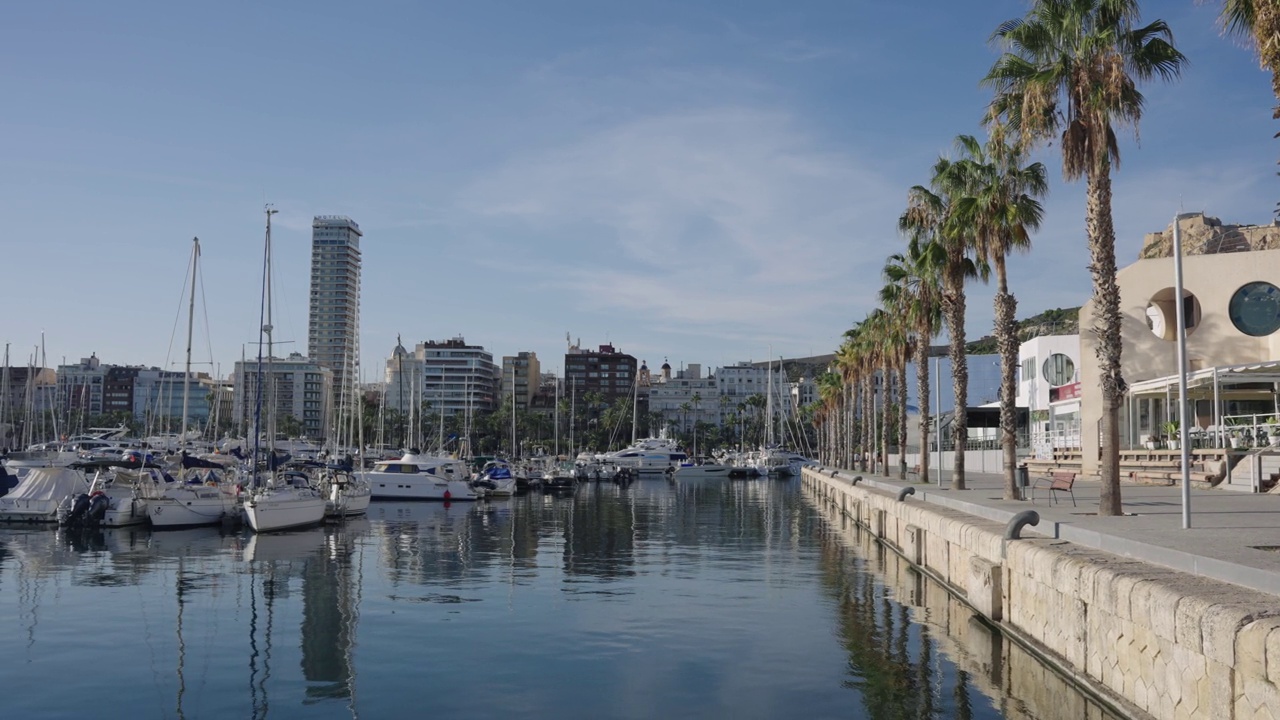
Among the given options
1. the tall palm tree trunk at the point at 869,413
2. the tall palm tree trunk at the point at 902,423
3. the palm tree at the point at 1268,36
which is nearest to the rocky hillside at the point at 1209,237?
the tall palm tree trunk at the point at 869,413

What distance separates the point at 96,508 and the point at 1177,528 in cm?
3927

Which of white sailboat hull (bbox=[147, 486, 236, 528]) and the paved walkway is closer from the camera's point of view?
the paved walkway

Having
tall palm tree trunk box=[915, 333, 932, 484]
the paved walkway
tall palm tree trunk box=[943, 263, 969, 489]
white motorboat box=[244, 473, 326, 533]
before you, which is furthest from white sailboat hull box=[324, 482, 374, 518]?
tall palm tree trunk box=[943, 263, 969, 489]

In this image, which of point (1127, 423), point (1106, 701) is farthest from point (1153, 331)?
point (1106, 701)

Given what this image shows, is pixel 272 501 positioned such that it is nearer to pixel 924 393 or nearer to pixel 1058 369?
pixel 924 393

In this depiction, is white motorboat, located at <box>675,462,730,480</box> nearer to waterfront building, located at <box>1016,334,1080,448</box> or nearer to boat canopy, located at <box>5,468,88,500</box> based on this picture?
waterfront building, located at <box>1016,334,1080,448</box>

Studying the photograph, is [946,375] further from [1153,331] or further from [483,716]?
[483,716]

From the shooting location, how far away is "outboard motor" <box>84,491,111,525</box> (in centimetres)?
4147

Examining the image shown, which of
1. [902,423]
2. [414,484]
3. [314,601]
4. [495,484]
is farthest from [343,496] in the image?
[902,423]

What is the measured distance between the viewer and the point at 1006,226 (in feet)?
100

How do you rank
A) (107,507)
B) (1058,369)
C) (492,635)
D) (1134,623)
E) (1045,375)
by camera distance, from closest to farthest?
1. (1134,623)
2. (492,635)
3. (107,507)
4. (1058,369)
5. (1045,375)

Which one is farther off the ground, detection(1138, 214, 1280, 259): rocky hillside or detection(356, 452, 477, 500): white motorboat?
detection(1138, 214, 1280, 259): rocky hillside

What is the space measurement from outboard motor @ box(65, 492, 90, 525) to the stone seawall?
35.5 m

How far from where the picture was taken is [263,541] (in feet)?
122
